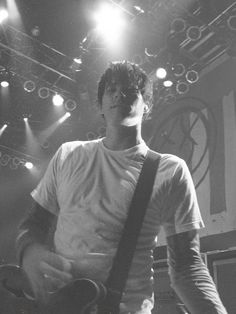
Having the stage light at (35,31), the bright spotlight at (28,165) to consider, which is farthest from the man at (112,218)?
the bright spotlight at (28,165)

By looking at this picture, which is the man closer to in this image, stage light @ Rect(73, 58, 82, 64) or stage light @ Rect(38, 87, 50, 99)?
stage light @ Rect(73, 58, 82, 64)

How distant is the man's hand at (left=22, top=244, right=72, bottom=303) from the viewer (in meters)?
1.13

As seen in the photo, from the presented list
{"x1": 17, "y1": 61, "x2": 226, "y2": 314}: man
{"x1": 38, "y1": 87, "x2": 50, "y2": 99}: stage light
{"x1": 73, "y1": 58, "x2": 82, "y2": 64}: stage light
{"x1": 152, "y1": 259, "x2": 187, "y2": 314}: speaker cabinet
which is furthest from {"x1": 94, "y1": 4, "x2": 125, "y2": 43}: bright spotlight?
{"x1": 17, "y1": 61, "x2": 226, "y2": 314}: man

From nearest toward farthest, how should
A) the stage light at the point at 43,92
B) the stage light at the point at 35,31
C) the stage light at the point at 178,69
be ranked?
the stage light at the point at 178,69
the stage light at the point at 35,31
the stage light at the point at 43,92

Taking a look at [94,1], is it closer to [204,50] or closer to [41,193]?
[204,50]

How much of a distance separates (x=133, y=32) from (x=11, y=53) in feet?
6.25

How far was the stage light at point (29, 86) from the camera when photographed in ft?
19.5

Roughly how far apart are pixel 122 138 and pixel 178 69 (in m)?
3.78

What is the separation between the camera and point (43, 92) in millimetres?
6074

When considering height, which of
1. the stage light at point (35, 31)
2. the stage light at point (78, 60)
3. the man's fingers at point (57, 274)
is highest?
the stage light at point (35, 31)

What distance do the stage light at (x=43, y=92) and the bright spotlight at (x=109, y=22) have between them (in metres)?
1.39

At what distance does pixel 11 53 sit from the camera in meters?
5.67

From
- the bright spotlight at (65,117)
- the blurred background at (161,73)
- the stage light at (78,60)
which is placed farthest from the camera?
the bright spotlight at (65,117)

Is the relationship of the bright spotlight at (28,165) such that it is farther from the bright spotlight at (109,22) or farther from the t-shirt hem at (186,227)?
the t-shirt hem at (186,227)
